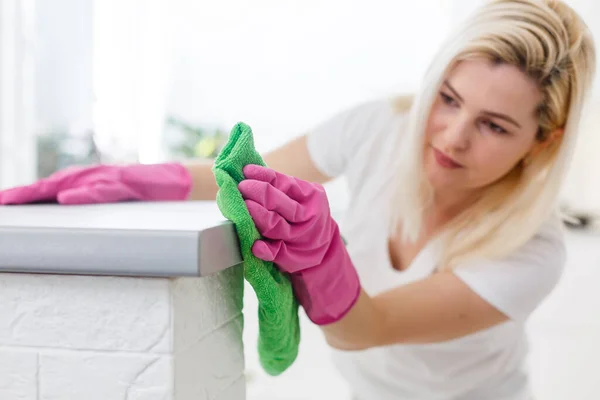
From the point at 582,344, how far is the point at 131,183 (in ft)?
3.91

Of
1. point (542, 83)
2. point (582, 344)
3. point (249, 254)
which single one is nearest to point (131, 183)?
point (249, 254)

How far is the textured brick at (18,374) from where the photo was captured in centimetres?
41

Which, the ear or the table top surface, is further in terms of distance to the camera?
the ear

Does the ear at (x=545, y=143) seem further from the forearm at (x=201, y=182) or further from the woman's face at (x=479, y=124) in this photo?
the forearm at (x=201, y=182)

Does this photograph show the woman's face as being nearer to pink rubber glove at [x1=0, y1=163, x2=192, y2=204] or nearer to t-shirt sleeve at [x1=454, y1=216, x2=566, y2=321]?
t-shirt sleeve at [x1=454, y1=216, x2=566, y2=321]

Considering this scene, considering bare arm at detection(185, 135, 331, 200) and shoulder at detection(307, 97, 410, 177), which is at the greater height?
shoulder at detection(307, 97, 410, 177)

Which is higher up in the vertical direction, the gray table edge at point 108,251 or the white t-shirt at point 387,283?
the gray table edge at point 108,251

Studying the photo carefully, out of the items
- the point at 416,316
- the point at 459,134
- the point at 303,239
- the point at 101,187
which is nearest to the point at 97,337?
the point at 303,239

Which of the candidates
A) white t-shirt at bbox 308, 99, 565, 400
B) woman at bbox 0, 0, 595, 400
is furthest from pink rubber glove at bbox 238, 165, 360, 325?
white t-shirt at bbox 308, 99, 565, 400

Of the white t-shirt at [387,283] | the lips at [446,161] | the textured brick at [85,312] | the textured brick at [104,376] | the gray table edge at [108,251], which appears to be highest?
the gray table edge at [108,251]

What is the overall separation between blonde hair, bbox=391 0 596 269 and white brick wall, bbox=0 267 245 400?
576 mm

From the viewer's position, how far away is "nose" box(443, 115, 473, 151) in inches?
34.5

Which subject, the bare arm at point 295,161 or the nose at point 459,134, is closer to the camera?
the nose at point 459,134

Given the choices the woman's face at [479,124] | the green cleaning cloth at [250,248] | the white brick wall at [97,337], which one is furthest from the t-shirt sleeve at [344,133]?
the white brick wall at [97,337]
